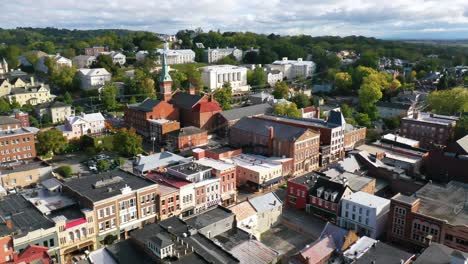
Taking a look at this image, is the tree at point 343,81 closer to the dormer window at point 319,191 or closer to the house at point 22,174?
the dormer window at point 319,191

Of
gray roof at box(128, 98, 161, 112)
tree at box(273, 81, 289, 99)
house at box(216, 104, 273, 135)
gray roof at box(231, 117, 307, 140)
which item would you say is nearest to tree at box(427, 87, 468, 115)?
tree at box(273, 81, 289, 99)

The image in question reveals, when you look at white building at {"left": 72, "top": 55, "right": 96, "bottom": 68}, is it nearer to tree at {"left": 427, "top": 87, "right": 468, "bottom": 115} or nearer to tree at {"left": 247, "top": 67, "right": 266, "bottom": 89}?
tree at {"left": 247, "top": 67, "right": 266, "bottom": 89}

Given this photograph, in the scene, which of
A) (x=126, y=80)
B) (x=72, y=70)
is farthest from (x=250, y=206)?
(x=72, y=70)

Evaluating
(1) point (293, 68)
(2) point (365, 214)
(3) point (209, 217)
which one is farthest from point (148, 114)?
(1) point (293, 68)

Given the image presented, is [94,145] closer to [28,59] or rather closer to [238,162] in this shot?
[238,162]

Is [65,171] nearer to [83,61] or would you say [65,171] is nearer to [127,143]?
[127,143]

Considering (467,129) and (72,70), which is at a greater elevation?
(72,70)
